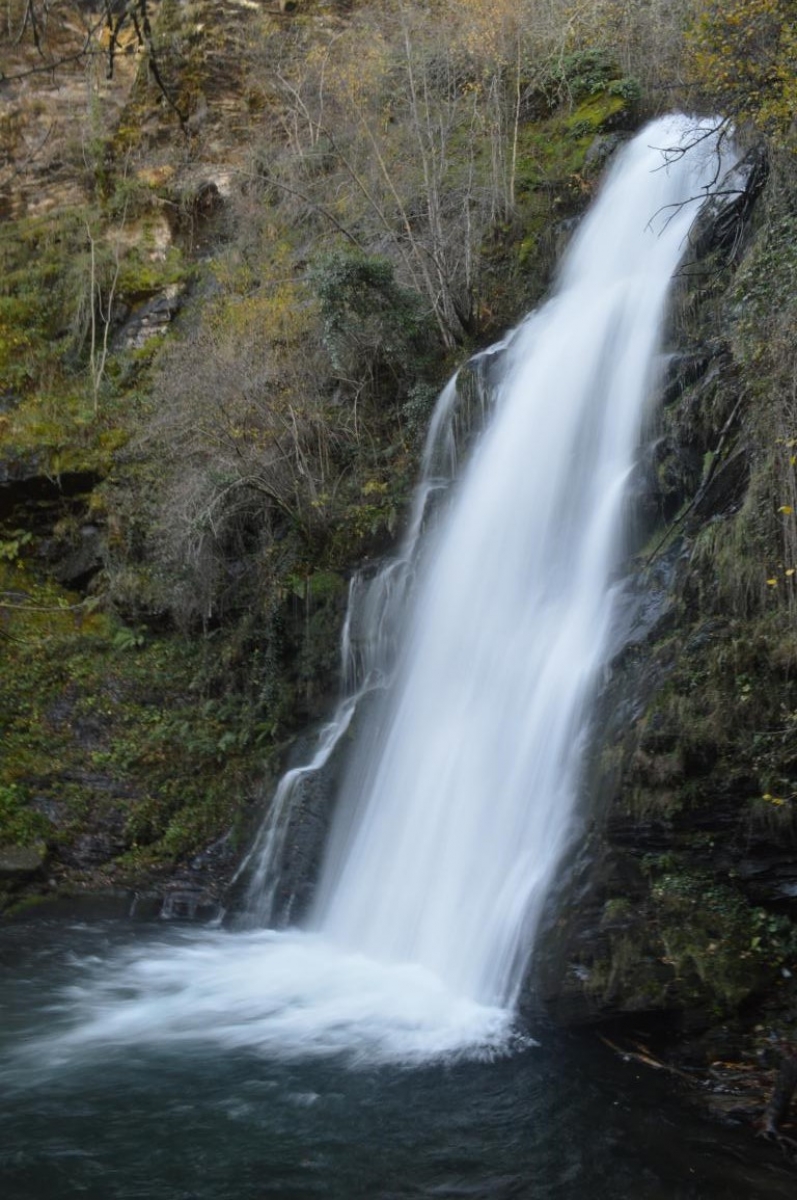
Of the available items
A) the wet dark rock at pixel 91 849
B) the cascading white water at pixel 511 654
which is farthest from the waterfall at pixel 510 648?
the wet dark rock at pixel 91 849

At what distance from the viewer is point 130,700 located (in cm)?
1427

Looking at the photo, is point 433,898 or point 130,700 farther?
point 130,700

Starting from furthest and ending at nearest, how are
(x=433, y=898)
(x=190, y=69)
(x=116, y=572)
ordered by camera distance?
(x=190, y=69)
(x=116, y=572)
(x=433, y=898)

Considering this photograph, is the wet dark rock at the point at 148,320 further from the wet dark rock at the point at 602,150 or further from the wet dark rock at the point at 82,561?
the wet dark rock at the point at 602,150

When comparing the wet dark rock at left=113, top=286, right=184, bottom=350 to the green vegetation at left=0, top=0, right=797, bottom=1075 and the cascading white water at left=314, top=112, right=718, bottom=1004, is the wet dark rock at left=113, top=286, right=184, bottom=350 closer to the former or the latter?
the green vegetation at left=0, top=0, right=797, bottom=1075

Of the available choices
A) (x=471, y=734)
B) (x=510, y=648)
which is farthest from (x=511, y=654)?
(x=471, y=734)

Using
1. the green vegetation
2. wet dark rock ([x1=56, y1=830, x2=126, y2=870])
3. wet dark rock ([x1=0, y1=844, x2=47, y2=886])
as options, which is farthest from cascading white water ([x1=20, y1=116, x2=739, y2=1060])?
wet dark rock ([x1=0, y1=844, x2=47, y2=886])

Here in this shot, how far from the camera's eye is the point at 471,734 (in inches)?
384

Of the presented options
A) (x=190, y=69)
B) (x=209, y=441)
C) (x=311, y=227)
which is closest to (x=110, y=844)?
(x=209, y=441)

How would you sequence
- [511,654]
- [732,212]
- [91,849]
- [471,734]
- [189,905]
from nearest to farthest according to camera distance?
[471,734] < [511,654] < [189,905] < [732,212] < [91,849]

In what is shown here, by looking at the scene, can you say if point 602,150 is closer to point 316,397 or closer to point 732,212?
point 732,212

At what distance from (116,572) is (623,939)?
11.4 metres

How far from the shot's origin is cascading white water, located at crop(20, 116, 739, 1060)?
7895 millimetres

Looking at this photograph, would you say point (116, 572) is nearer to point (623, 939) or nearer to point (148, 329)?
point (148, 329)
